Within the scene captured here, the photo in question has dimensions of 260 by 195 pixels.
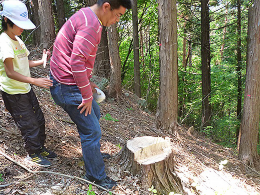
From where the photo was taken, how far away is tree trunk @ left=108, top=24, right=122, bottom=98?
6.52m

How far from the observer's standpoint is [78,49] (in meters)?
1.95

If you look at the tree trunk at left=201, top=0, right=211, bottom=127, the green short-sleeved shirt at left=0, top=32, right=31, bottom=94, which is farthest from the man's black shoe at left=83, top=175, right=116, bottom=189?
the tree trunk at left=201, top=0, right=211, bottom=127

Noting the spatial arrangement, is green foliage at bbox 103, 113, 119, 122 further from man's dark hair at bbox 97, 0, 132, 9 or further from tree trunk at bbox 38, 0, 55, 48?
man's dark hair at bbox 97, 0, 132, 9

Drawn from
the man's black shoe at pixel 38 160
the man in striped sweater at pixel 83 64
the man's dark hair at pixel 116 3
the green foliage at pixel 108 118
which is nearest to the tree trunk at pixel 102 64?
the green foliage at pixel 108 118

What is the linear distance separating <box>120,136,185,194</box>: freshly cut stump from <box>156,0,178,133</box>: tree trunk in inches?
82.0

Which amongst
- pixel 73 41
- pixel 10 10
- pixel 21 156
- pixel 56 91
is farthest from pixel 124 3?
pixel 21 156

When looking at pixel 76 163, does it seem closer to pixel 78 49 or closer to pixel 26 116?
pixel 26 116

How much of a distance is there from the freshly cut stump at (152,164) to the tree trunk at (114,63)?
3987 millimetres

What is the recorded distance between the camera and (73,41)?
2066 mm

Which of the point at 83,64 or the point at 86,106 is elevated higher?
the point at 83,64

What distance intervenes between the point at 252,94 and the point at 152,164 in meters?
3.89

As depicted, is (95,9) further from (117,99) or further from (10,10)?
(117,99)

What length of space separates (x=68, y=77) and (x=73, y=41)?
36cm

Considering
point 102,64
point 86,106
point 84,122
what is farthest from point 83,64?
point 102,64
